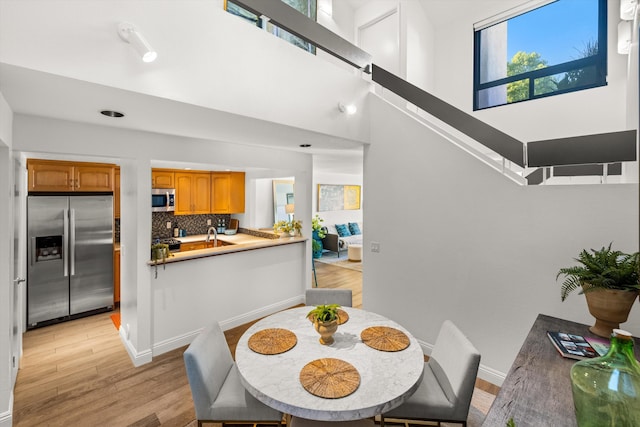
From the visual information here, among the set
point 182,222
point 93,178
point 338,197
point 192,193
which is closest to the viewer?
point 93,178

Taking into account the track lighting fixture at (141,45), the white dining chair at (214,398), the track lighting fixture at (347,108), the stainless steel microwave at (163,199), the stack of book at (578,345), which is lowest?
the white dining chair at (214,398)

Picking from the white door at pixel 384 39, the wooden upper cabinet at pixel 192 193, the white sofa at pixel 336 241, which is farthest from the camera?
the white sofa at pixel 336 241

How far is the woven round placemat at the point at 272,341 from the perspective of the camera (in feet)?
5.73

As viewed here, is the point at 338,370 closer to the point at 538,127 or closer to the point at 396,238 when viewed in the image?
the point at 396,238

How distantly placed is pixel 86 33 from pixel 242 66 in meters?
0.86

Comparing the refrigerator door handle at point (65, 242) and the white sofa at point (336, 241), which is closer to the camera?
the refrigerator door handle at point (65, 242)

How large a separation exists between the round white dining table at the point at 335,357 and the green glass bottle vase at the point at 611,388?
0.69 metres

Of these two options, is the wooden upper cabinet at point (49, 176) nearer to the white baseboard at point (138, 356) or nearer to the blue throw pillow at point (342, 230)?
the white baseboard at point (138, 356)

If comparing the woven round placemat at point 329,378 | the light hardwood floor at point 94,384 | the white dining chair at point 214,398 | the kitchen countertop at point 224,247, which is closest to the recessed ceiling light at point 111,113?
the kitchen countertop at point 224,247

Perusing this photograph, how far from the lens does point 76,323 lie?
3828 mm

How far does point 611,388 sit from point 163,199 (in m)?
5.30

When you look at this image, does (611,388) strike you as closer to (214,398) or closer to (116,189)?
(214,398)

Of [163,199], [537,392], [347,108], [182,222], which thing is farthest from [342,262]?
[537,392]

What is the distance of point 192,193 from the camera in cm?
517
